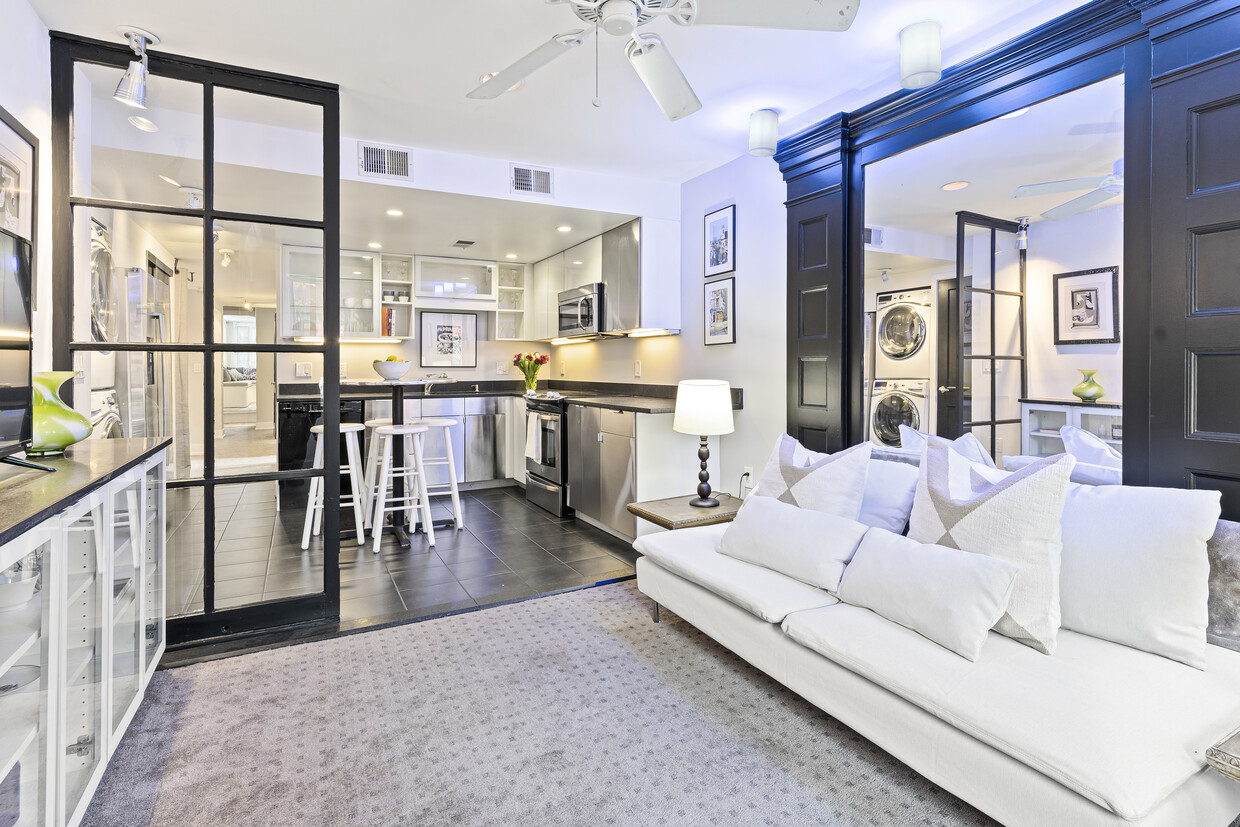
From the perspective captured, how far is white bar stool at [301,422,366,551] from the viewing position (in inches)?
116

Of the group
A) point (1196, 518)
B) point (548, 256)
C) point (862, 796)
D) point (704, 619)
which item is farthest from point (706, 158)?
point (862, 796)

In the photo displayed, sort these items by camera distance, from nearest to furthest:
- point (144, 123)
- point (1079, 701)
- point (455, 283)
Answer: point (1079, 701), point (144, 123), point (455, 283)

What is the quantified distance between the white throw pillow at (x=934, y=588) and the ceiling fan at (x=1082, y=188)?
4.11 ft

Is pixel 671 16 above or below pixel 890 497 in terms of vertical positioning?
above

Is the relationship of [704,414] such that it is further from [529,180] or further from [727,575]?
[529,180]

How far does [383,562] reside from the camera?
3.72 meters

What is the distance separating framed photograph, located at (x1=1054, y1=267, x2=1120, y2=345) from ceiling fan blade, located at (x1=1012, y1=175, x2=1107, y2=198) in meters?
0.29

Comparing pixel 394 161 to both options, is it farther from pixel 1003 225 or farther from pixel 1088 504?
pixel 1088 504

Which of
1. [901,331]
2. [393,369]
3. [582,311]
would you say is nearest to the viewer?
[901,331]

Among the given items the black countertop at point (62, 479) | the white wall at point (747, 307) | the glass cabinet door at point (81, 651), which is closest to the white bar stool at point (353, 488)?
the black countertop at point (62, 479)

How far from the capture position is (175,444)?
8.61 ft

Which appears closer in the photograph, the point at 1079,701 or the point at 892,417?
the point at 1079,701

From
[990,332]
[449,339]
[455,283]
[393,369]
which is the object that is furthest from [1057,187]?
[449,339]

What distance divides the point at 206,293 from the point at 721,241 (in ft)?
9.17
